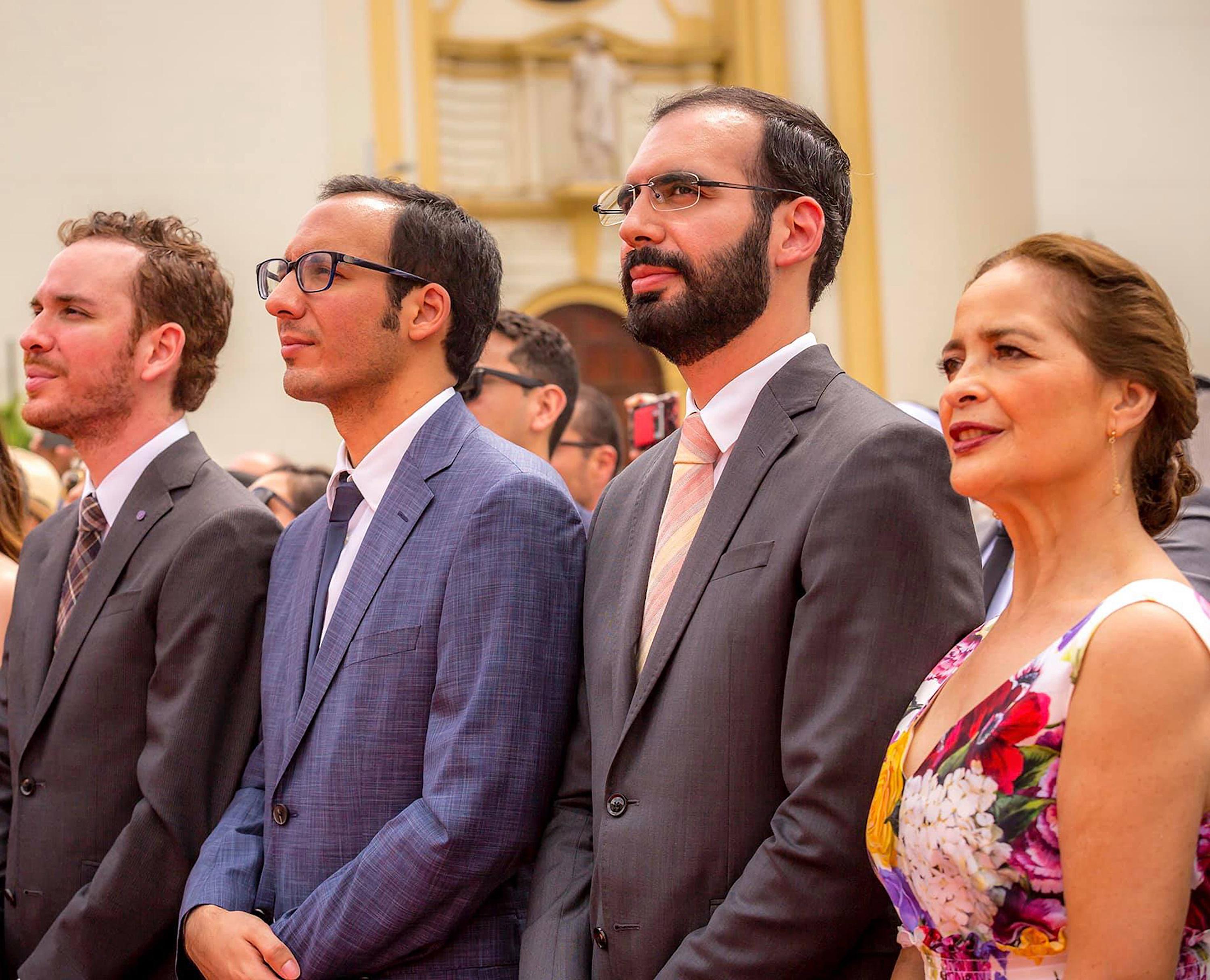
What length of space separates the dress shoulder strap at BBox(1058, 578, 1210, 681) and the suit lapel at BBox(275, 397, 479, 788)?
125 centimetres

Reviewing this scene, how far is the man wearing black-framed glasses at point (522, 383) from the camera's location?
4.34m

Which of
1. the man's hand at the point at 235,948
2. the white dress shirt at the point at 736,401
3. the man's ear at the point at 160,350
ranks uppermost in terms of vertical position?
the man's ear at the point at 160,350

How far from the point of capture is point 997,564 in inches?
136

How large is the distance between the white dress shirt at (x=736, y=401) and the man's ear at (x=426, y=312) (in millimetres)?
648

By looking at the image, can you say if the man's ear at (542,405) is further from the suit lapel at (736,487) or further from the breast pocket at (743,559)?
the breast pocket at (743,559)

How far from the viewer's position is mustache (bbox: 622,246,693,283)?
7.80ft

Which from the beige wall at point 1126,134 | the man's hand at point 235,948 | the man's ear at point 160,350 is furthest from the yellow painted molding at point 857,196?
the man's hand at point 235,948

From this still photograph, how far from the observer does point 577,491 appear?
16.7ft

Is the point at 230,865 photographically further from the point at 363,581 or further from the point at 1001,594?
the point at 1001,594

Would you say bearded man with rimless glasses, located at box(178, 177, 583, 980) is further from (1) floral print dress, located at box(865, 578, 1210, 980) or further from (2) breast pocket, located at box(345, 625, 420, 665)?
(1) floral print dress, located at box(865, 578, 1210, 980)

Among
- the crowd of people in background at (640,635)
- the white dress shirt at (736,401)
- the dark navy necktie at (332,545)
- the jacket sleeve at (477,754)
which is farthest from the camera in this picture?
the dark navy necktie at (332,545)

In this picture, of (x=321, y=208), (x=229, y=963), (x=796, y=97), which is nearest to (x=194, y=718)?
(x=229, y=963)

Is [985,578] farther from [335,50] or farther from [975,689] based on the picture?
[335,50]

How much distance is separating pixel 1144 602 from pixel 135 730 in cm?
201
